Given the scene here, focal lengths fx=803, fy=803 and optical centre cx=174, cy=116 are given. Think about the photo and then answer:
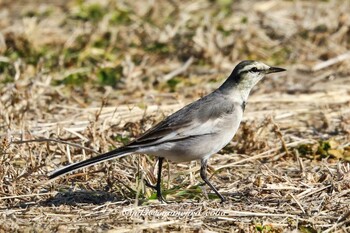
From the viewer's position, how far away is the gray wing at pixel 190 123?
712 cm

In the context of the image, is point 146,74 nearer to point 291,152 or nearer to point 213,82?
point 213,82

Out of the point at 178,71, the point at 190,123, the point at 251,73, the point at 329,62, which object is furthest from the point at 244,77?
the point at 329,62

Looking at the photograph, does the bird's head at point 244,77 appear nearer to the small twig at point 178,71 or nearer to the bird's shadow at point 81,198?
the bird's shadow at point 81,198

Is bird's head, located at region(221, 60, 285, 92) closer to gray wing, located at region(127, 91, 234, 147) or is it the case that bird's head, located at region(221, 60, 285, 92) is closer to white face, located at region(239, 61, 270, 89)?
white face, located at region(239, 61, 270, 89)

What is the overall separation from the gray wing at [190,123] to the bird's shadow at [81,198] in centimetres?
65

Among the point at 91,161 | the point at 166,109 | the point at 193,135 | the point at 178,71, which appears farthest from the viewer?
the point at 178,71

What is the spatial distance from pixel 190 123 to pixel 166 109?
2478mm

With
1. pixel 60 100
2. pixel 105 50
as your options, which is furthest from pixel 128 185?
pixel 105 50

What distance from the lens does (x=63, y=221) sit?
22.0ft

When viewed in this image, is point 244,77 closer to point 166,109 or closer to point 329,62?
point 166,109

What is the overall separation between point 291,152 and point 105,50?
4.51m

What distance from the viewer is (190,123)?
7352 millimetres

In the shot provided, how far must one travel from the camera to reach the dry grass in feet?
22.9

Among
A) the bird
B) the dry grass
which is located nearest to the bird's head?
the bird
